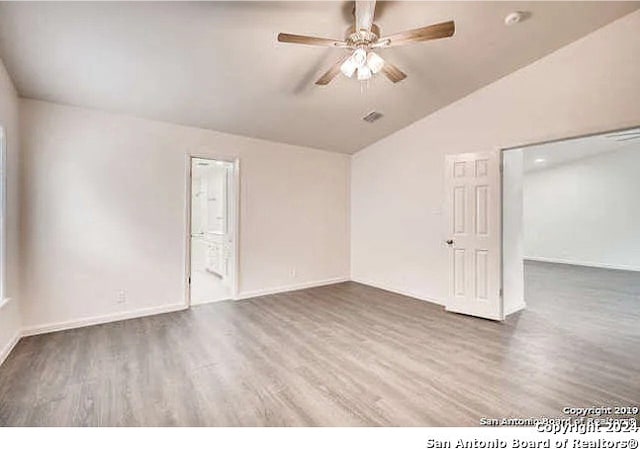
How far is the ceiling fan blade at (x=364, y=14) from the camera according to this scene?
211 cm

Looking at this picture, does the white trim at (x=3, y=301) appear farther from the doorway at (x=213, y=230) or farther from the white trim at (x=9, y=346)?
the doorway at (x=213, y=230)

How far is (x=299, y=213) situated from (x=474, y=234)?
9.14 feet

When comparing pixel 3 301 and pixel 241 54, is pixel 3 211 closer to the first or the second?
pixel 3 301

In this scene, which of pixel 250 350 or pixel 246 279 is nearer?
pixel 250 350

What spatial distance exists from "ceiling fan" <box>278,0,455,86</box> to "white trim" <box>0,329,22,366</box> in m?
3.57

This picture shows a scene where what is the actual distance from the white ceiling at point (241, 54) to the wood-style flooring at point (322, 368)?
264cm

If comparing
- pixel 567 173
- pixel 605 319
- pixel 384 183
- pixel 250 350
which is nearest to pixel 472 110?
pixel 384 183

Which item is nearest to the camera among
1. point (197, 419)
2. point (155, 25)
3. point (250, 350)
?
point (197, 419)

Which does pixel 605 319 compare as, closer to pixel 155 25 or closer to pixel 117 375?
pixel 117 375

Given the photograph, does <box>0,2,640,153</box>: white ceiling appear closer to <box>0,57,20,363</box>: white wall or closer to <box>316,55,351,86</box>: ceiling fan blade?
<box>0,57,20,363</box>: white wall

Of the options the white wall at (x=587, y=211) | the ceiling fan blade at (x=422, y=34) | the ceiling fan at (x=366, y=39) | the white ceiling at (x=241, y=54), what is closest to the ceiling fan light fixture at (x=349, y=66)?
the ceiling fan at (x=366, y=39)

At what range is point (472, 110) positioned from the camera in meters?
4.20

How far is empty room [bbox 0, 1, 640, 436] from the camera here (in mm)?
2279

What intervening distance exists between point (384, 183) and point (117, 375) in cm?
453
